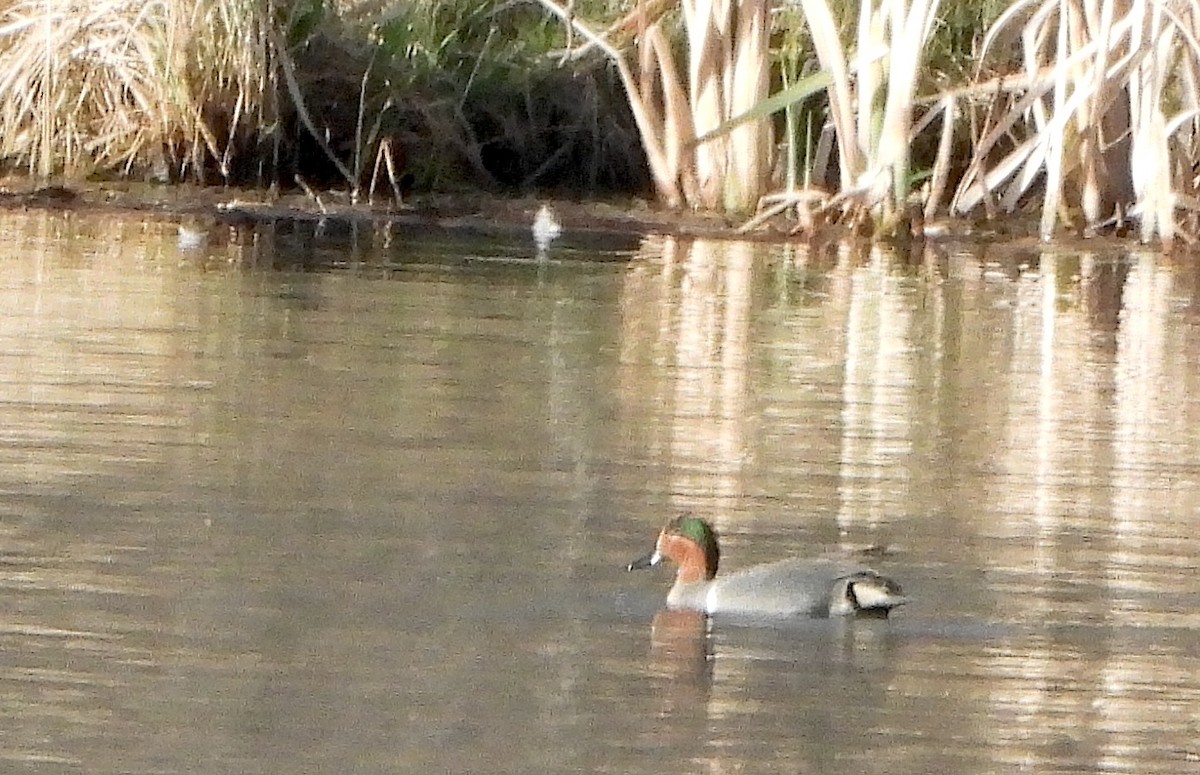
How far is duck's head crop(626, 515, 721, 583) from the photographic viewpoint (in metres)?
7.05

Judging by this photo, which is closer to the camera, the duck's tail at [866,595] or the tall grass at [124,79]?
the duck's tail at [866,595]

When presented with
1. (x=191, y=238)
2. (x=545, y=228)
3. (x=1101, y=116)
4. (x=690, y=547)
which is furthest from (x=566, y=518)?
(x=1101, y=116)

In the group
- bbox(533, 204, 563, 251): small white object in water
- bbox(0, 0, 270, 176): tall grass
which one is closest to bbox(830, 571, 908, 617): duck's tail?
bbox(533, 204, 563, 251): small white object in water

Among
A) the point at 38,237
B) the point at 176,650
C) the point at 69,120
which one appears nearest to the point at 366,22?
the point at 69,120

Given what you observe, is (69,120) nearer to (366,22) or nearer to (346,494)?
(366,22)

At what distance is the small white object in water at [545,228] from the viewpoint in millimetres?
16441

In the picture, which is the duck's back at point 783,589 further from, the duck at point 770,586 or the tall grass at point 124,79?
the tall grass at point 124,79

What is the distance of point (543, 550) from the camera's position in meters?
7.54

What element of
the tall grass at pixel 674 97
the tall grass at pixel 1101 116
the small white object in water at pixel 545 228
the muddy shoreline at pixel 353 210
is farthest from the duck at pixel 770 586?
the muddy shoreline at pixel 353 210

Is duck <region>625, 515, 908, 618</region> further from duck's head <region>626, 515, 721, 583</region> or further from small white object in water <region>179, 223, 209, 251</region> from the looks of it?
small white object in water <region>179, 223, 209, 251</region>

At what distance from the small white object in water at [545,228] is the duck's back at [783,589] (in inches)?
367

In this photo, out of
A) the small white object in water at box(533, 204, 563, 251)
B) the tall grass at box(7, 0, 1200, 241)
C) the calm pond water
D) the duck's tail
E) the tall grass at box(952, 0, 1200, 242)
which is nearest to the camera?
the calm pond water

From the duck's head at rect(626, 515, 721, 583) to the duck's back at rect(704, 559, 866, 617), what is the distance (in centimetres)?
10

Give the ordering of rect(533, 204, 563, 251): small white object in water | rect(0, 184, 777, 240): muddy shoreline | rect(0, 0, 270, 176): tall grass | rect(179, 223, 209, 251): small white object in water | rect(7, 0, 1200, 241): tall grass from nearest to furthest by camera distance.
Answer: rect(179, 223, 209, 251): small white object in water → rect(7, 0, 1200, 241): tall grass → rect(533, 204, 563, 251): small white object in water → rect(0, 184, 777, 240): muddy shoreline → rect(0, 0, 270, 176): tall grass
